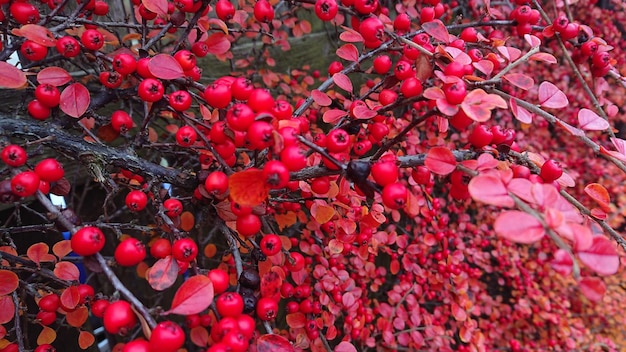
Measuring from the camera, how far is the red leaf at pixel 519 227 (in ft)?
2.03

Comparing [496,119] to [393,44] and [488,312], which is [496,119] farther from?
[393,44]

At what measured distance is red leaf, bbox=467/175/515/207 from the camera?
2.21ft

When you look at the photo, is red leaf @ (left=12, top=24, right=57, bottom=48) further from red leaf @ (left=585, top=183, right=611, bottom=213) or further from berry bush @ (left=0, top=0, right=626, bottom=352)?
red leaf @ (left=585, top=183, right=611, bottom=213)

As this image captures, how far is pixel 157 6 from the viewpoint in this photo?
45.2 inches

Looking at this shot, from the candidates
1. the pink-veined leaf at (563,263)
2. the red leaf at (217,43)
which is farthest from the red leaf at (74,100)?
the pink-veined leaf at (563,263)

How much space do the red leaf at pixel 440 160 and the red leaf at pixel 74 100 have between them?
920 millimetres

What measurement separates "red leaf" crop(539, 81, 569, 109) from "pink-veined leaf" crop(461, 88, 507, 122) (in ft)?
0.99

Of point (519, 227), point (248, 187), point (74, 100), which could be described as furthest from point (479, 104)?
point (74, 100)

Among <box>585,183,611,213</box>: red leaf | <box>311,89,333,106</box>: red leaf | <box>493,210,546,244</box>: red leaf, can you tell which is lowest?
<box>585,183,611,213</box>: red leaf

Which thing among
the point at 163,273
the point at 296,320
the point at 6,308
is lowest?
the point at 296,320

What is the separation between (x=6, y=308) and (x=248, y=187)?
81cm

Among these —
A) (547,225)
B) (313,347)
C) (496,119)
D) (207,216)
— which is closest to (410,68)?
(547,225)

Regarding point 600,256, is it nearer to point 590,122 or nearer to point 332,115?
point 590,122

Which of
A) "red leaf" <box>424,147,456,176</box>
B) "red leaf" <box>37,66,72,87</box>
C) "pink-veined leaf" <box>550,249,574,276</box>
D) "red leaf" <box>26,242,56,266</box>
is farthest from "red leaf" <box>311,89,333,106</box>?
"red leaf" <box>26,242,56,266</box>
